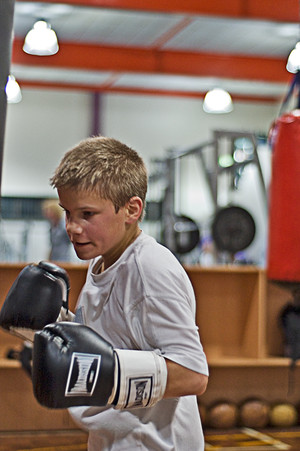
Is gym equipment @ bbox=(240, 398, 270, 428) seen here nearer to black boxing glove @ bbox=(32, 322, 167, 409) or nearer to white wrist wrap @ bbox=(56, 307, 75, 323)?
white wrist wrap @ bbox=(56, 307, 75, 323)

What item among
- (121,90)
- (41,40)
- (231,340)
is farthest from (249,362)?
(121,90)

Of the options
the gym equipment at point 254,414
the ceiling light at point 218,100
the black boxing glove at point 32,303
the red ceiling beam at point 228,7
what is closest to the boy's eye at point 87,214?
the black boxing glove at point 32,303

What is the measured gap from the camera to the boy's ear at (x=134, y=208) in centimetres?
157

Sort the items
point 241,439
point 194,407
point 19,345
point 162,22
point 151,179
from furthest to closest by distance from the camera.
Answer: point 162,22 → point 151,179 → point 19,345 → point 241,439 → point 194,407

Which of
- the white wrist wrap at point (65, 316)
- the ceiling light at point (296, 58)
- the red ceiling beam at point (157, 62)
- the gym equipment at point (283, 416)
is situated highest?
the red ceiling beam at point (157, 62)

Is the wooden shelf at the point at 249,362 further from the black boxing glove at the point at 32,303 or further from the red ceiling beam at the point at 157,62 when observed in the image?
the red ceiling beam at the point at 157,62

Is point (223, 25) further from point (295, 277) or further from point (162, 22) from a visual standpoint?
point (295, 277)

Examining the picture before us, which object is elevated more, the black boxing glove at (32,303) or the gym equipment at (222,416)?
the black boxing glove at (32,303)

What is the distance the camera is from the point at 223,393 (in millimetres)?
Answer: 4809

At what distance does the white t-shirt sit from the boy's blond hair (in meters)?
0.14

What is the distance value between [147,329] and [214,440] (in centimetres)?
304

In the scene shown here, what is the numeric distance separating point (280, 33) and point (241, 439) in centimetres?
693

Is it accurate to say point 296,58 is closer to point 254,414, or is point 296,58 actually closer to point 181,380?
point 254,414

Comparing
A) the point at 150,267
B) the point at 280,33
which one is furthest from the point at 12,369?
the point at 280,33
